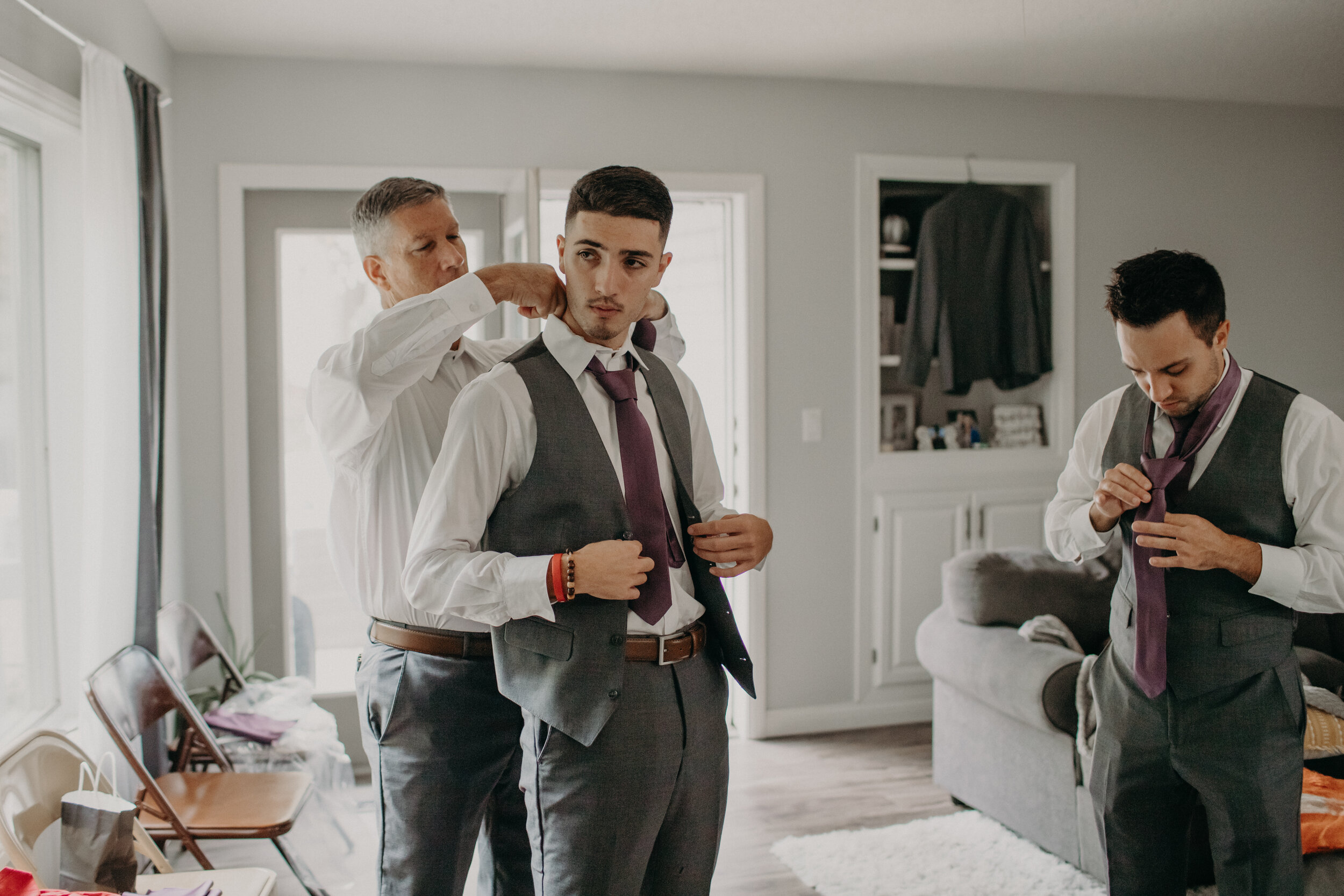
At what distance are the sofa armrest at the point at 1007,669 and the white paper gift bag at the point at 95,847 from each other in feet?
7.33

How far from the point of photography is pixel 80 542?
8.73 ft

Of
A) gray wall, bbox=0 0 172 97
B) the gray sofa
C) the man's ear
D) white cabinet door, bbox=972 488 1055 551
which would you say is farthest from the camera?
white cabinet door, bbox=972 488 1055 551

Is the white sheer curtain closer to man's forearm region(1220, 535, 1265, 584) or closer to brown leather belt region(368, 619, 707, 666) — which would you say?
brown leather belt region(368, 619, 707, 666)

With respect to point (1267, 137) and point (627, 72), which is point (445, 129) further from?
point (1267, 137)

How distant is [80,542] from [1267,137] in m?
4.92

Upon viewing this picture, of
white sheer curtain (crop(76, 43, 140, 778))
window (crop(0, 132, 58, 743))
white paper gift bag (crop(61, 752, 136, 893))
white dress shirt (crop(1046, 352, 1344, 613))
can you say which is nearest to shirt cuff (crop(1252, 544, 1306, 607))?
white dress shirt (crop(1046, 352, 1344, 613))

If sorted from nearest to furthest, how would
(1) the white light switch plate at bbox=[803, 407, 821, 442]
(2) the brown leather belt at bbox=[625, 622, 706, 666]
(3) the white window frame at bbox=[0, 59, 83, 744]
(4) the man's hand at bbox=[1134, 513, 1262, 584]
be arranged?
1. (2) the brown leather belt at bbox=[625, 622, 706, 666]
2. (4) the man's hand at bbox=[1134, 513, 1262, 584]
3. (3) the white window frame at bbox=[0, 59, 83, 744]
4. (1) the white light switch plate at bbox=[803, 407, 821, 442]

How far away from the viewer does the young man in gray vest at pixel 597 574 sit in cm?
133

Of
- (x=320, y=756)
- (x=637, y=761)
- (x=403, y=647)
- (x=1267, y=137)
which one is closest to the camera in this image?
(x=637, y=761)

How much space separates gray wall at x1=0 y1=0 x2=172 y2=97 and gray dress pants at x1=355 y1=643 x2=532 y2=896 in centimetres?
165

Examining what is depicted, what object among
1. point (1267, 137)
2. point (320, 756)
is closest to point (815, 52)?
point (1267, 137)

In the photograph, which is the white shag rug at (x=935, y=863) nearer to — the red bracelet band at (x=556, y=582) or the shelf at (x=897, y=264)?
the red bracelet band at (x=556, y=582)

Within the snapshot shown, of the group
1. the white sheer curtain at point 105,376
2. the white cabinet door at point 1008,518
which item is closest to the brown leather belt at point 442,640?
the white sheer curtain at point 105,376

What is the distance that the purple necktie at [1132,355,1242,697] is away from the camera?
1.74 metres
